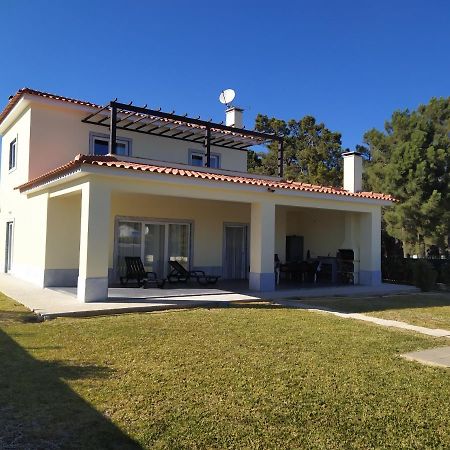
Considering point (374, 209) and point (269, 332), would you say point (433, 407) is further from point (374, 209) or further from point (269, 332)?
point (374, 209)

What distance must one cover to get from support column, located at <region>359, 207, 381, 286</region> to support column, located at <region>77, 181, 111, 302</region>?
10125mm

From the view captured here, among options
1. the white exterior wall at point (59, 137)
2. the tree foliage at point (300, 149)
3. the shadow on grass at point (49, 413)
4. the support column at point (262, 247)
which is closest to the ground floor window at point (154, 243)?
the white exterior wall at point (59, 137)

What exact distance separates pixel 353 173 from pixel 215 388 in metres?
14.3

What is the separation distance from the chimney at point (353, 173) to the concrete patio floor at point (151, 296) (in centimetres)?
413

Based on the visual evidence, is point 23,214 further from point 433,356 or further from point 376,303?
point 433,356

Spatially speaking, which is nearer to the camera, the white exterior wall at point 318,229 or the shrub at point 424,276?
the shrub at point 424,276

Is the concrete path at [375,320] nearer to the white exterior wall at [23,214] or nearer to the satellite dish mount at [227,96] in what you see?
the white exterior wall at [23,214]

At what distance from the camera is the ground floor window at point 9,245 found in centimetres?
1853

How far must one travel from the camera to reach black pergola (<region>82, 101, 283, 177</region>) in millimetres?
15000

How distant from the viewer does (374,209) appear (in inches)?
674

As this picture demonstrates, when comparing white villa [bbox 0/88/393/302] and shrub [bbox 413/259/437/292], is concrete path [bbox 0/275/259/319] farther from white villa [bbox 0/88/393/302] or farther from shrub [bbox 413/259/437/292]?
shrub [bbox 413/259/437/292]

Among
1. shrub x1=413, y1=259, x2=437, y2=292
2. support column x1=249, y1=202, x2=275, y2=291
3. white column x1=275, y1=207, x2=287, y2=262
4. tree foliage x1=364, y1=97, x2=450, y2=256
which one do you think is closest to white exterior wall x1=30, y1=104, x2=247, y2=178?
support column x1=249, y1=202, x2=275, y2=291

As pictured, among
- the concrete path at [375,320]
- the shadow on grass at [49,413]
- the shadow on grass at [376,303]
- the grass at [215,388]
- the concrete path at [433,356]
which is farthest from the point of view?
the shadow on grass at [376,303]

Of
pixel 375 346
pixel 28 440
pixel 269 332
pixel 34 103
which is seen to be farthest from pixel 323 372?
pixel 34 103
